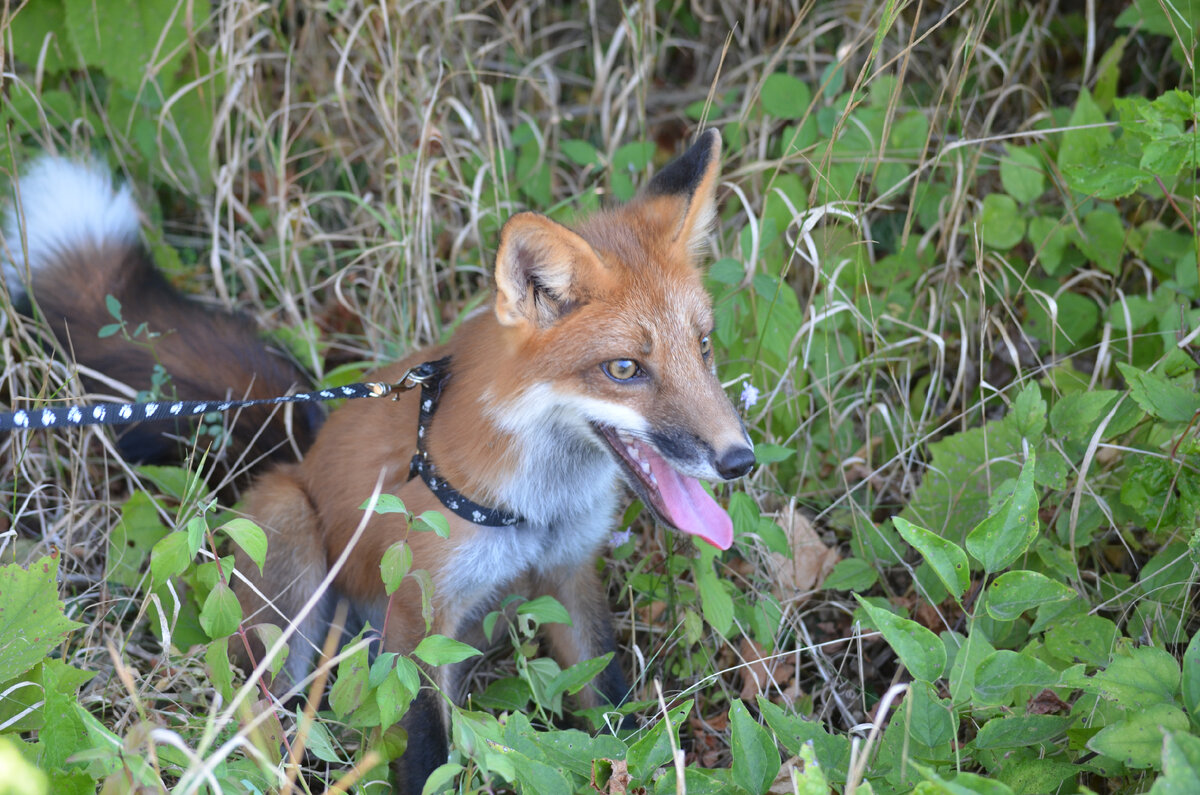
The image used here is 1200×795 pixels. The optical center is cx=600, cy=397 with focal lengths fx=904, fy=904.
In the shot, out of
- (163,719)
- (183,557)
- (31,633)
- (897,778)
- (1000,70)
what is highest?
(1000,70)

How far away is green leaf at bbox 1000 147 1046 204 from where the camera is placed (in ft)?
11.5

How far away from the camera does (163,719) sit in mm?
2502

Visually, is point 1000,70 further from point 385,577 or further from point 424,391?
point 385,577

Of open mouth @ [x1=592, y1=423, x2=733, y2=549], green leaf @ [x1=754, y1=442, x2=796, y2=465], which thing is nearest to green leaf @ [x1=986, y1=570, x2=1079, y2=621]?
open mouth @ [x1=592, y1=423, x2=733, y2=549]

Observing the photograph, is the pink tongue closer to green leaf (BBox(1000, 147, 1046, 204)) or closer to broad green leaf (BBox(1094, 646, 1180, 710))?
broad green leaf (BBox(1094, 646, 1180, 710))

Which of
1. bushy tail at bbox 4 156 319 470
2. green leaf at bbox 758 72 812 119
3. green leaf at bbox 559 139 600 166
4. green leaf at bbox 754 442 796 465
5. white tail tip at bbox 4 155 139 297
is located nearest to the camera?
green leaf at bbox 754 442 796 465

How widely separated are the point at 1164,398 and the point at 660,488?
4.53 ft

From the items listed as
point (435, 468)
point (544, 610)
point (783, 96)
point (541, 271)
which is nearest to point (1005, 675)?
point (544, 610)

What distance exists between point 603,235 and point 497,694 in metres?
1.45

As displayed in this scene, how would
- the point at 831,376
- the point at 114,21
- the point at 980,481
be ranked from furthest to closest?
the point at 114,21
the point at 831,376
the point at 980,481

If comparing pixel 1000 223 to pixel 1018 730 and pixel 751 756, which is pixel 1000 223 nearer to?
Answer: pixel 1018 730

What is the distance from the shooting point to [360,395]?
2.64m

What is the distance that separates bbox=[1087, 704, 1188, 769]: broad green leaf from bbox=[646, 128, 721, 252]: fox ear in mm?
1579

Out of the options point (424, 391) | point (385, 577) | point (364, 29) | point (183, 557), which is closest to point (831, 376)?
point (424, 391)
